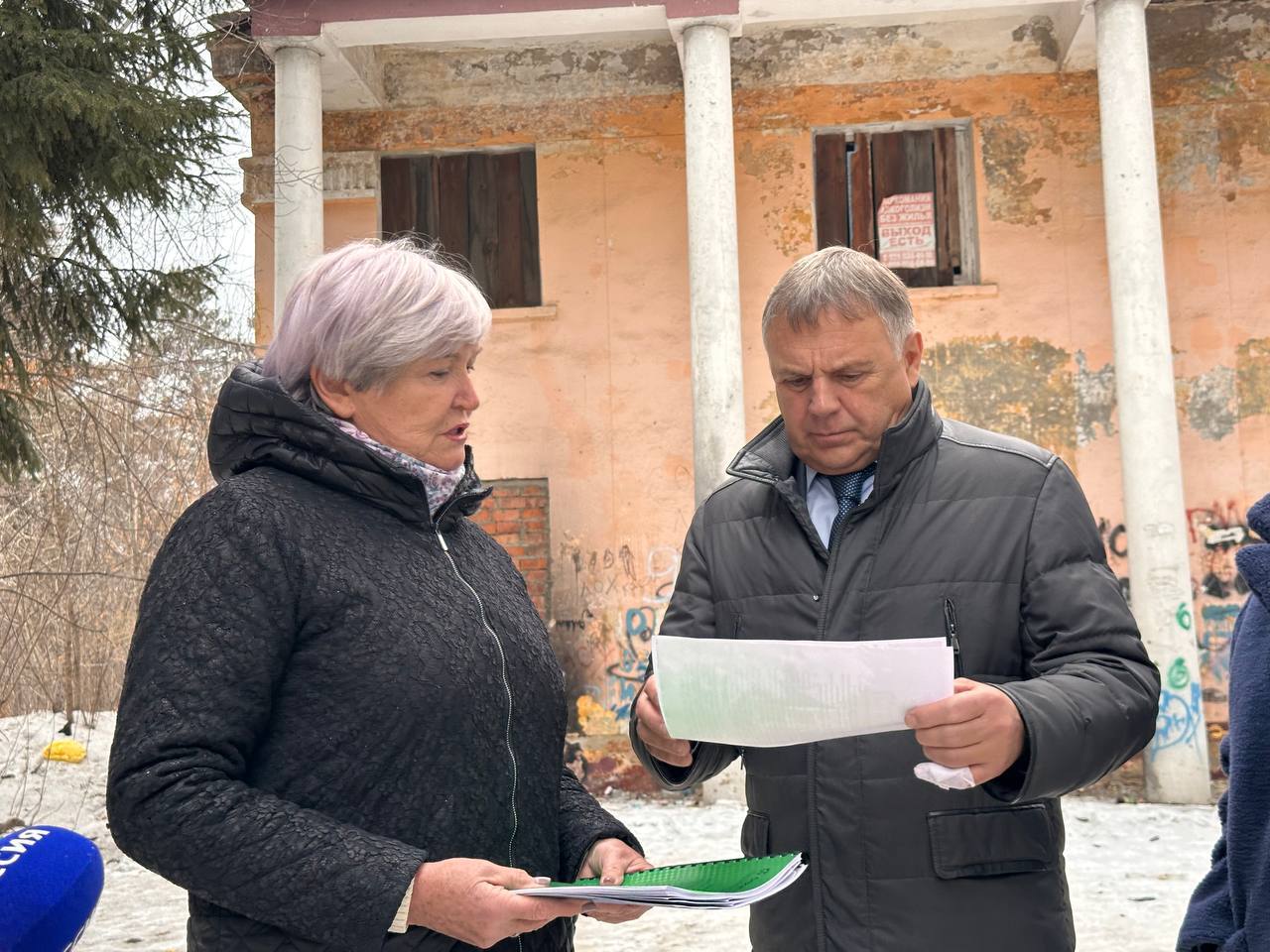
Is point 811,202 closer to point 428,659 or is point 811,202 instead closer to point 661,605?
point 661,605

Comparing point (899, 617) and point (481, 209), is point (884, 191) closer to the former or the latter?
point (481, 209)

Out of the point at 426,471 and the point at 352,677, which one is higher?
the point at 426,471

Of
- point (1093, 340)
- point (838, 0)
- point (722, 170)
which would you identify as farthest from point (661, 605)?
point (838, 0)

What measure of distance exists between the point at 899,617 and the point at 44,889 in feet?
5.30

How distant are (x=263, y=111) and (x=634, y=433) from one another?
13.3ft

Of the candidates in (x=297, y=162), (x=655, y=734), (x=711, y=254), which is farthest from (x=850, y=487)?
(x=297, y=162)

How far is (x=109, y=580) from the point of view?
914cm

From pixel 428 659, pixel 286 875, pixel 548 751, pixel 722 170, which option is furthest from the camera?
pixel 722 170

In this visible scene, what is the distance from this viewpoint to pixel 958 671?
2148mm

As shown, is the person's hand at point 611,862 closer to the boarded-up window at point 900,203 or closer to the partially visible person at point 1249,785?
the partially visible person at point 1249,785

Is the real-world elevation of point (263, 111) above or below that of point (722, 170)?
above

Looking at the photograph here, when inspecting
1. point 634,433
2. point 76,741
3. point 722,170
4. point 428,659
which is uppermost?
point 722,170

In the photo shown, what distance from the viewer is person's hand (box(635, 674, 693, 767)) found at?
2.16 metres

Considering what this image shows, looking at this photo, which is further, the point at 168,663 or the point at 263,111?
the point at 263,111
